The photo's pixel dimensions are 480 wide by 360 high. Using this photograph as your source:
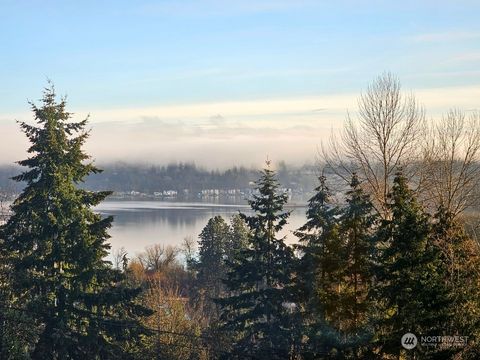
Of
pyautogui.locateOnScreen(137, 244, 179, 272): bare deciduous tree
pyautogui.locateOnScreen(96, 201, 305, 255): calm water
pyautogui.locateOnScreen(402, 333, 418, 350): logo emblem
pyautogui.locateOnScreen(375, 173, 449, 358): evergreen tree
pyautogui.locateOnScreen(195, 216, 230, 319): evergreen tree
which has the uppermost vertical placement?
pyautogui.locateOnScreen(375, 173, 449, 358): evergreen tree

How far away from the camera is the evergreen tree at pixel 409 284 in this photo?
13.4 metres

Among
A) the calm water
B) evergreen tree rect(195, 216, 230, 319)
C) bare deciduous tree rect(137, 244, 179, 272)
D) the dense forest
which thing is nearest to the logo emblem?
the dense forest

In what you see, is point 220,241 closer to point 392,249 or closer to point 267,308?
point 267,308

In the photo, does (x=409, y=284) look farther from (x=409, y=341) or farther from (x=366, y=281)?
(x=366, y=281)

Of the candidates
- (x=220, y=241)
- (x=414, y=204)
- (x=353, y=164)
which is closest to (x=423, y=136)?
(x=353, y=164)

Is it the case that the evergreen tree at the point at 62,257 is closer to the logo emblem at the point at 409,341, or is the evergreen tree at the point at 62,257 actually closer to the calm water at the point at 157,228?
the logo emblem at the point at 409,341

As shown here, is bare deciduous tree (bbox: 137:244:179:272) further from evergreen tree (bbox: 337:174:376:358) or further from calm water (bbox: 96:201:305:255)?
evergreen tree (bbox: 337:174:376:358)

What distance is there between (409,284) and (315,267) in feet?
14.7

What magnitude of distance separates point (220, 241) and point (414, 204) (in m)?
33.3

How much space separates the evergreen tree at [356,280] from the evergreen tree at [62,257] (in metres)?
7.26

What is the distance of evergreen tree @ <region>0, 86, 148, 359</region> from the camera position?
18641mm

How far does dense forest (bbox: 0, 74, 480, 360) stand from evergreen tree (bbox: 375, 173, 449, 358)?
0.09 feet

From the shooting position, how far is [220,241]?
154 feet

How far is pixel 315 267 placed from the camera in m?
17.8
